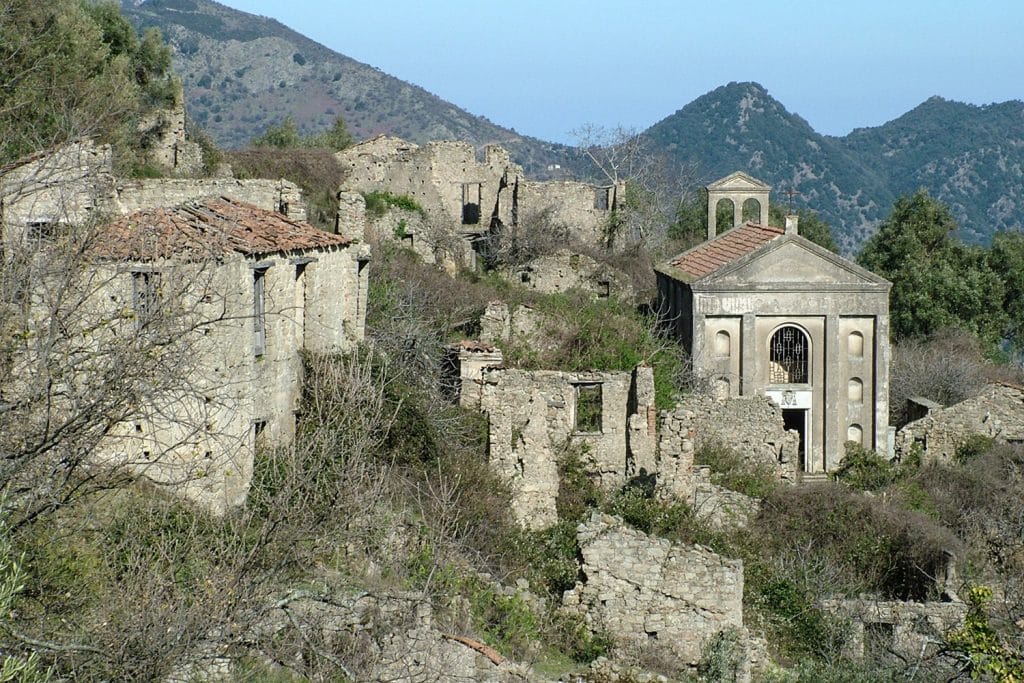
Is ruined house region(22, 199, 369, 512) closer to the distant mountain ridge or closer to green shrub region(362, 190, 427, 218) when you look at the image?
green shrub region(362, 190, 427, 218)

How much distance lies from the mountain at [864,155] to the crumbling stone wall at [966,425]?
60.8m

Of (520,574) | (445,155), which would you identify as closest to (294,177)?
(445,155)

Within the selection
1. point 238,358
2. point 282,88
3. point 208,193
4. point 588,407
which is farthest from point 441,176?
point 282,88

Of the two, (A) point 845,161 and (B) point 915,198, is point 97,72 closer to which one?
(B) point 915,198

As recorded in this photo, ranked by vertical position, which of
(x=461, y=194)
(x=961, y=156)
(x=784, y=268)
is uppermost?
(x=961, y=156)

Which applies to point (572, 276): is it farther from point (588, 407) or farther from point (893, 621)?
point (893, 621)

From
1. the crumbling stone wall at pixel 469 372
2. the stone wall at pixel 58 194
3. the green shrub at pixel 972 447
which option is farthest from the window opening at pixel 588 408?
the stone wall at pixel 58 194

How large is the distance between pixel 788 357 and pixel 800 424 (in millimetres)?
1244

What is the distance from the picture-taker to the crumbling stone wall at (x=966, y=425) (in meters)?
24.6

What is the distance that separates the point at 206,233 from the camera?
52.1ft

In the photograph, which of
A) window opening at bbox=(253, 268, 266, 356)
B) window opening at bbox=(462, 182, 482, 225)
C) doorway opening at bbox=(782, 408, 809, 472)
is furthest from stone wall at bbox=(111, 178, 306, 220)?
window opening at bbox=(462, 182, 482, 225)

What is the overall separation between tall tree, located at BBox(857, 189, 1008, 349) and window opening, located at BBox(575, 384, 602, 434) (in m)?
19.7

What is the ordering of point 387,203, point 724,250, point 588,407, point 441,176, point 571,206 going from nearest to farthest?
point 588,407 → point 724,250 → point 387,203 → point 571,206 → point 441,176

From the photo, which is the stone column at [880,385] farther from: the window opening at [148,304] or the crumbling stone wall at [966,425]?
the window opening at [148,304]
